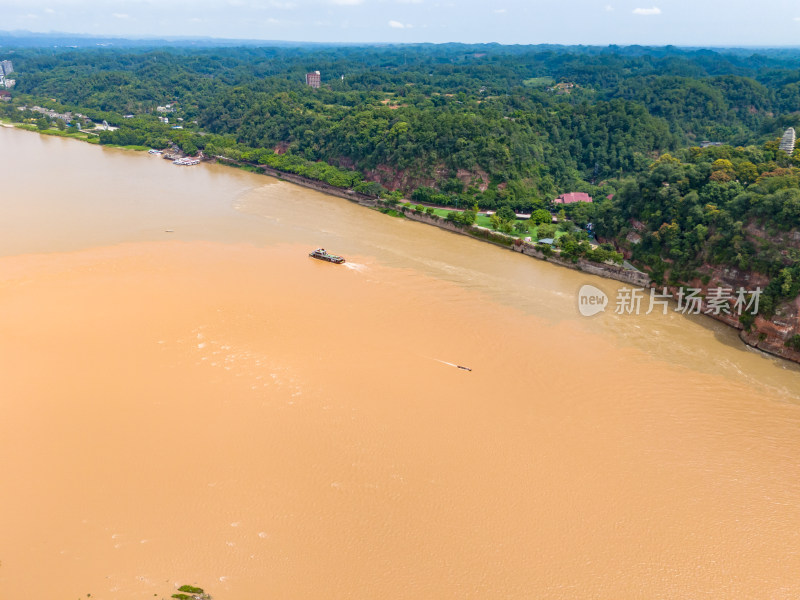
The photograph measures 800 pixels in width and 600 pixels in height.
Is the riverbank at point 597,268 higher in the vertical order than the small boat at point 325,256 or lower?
higher

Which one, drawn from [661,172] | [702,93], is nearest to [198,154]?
[661,172]

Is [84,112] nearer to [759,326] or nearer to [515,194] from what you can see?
[515,194]

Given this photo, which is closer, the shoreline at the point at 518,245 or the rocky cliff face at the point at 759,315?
the rocky cliff face at the point at 759,315

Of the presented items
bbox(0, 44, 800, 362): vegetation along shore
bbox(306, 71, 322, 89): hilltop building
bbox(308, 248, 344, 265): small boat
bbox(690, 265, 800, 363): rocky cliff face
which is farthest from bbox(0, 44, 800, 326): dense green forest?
bbox(308, 248, 344, 265): small boat

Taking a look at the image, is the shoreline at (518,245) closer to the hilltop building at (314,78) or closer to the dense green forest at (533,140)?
the dense green forest at (533,140)

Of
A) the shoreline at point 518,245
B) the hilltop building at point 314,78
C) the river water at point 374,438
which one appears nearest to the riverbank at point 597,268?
the shoreline at point 518,245

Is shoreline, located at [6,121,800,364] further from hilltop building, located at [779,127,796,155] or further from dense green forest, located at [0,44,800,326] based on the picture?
hilltop building, located at [779,127,796,155]
